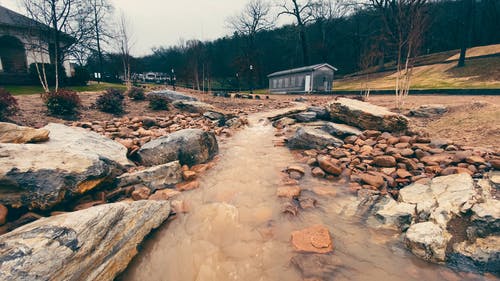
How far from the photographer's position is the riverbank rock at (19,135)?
4193 millimetres

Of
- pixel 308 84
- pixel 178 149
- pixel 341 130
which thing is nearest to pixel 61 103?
pixel 178 149

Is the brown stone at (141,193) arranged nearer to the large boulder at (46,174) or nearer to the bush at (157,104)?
the large boulder at (46,174)

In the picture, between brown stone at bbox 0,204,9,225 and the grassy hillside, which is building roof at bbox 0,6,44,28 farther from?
the grassy hillside

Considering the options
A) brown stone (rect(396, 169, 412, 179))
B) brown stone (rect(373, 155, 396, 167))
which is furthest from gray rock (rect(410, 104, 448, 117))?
brown stone (rect(396, 169, 412, 179))

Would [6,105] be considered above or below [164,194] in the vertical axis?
above

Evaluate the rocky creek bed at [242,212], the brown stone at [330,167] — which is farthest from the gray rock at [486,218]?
the brown stone at [330,167]

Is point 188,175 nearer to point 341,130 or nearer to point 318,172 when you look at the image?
point 318,172

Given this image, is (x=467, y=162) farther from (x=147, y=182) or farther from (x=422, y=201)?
(x=147, y=182)

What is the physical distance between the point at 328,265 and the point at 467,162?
3.90m

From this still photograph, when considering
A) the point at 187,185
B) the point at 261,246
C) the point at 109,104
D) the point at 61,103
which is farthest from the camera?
the point at 109,104

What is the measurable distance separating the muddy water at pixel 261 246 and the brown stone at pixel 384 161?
1.26 metres

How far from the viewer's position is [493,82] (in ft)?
56.5

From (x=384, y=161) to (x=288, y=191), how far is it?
2.40 m

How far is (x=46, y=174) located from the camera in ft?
10.8
